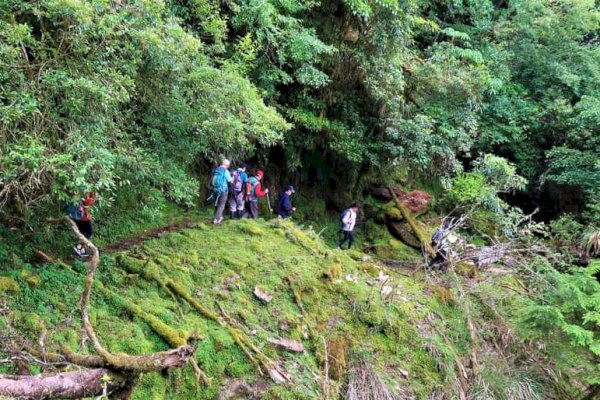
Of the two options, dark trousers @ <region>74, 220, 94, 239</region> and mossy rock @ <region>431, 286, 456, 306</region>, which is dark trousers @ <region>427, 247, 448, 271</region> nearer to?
mossy rock @ <region>431, 286, 456, 306</region>

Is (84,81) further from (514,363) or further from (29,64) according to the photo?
(514,363)

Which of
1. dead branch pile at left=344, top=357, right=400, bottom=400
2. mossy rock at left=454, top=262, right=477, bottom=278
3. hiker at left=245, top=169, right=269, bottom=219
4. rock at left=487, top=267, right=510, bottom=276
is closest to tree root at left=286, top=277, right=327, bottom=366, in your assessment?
dead branch pile at left=344, top=357, right=400, bottom=400

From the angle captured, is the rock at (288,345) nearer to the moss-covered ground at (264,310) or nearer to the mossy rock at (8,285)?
the moss-covered ground at (264,310)

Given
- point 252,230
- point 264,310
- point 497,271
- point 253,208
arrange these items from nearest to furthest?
1. point 264,310
2. point 252,230
3. point 497,271
4. point 253,208

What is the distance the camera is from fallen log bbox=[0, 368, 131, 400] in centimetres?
315

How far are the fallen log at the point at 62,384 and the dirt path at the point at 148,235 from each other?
5.34 metres

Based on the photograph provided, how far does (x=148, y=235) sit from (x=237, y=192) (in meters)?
2.43

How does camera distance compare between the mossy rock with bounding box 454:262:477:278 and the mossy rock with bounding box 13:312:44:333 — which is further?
the mossy rock with bounding box 454:262:477:278

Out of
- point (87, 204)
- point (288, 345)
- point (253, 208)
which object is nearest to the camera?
point (87, 204)

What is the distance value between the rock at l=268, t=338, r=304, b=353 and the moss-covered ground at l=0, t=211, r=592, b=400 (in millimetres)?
98

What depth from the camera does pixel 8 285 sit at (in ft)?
19.9

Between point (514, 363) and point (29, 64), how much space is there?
891 cm

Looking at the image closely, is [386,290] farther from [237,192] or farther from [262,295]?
[237,192]

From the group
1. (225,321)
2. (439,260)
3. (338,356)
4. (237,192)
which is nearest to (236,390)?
(225,321)
